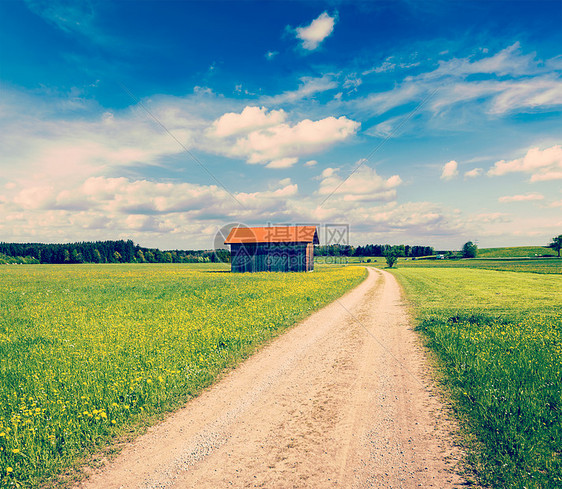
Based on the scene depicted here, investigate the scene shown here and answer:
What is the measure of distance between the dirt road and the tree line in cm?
Answer: 12823

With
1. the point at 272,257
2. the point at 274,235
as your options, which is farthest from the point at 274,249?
the point at 274,235

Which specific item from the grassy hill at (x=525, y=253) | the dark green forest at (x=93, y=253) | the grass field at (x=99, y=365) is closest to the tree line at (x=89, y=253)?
the dark green forest at (x=93, y=253)

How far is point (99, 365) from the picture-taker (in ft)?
29.2

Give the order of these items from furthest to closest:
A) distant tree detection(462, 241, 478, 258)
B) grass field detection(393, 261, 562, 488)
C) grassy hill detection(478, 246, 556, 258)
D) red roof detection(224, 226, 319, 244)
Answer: distant tree detection(462, 241, 478, 258) → grassy hill detection(478, 246, 556, 258) → red roof detection(224, 226, 319, 244) → grass field detection(393, 261, 562, 488)

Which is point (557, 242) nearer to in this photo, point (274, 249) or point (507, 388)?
point (274, 249)

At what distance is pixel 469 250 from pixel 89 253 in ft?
610

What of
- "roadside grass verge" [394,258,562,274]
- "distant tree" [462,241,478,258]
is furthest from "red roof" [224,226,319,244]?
"distant tree" [462,241,478,258]

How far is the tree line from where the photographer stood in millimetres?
143750

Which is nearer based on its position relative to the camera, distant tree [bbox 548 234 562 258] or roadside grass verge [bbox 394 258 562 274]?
roadside grass verge [bbox 394 258 562 274]

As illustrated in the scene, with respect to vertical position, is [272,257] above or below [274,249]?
below

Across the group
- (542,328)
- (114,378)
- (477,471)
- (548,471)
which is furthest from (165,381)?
(542,328)

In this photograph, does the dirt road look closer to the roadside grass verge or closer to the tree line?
the roadside grass verge

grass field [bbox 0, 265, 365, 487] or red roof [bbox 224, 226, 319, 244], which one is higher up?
red roof [bbox 224, 226, 319, 244]

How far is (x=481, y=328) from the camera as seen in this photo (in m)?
12.9
